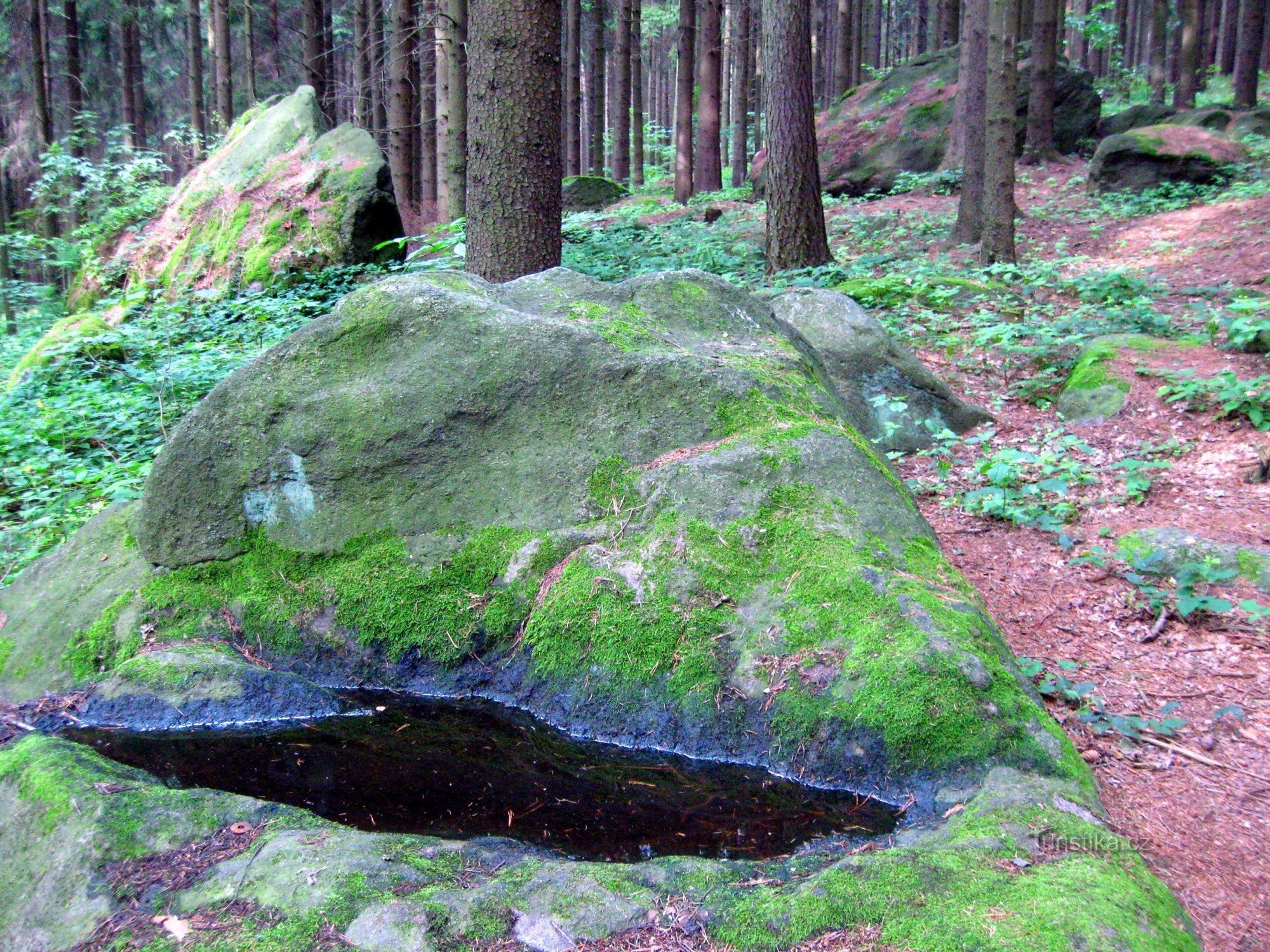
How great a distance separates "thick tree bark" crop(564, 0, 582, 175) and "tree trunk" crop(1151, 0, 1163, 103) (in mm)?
15263

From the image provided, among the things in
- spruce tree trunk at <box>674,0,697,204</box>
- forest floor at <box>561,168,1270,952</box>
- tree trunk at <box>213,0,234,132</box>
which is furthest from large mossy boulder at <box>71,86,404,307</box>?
spruce tree trunk at <box>674,0,697,204</box>

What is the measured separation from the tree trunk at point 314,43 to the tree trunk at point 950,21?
14448mm

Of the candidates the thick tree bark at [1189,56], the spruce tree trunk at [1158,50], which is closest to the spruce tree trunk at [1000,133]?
the thick tree bark at [1189,56]

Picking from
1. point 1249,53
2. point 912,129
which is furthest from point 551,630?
point 1249,53

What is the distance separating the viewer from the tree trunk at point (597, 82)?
21250 millimetres

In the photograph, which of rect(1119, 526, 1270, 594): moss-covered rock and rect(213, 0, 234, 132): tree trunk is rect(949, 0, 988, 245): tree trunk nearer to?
→ rect(1119, 526, 1270, 594): moss-covered rock

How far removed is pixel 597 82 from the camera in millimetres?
22297

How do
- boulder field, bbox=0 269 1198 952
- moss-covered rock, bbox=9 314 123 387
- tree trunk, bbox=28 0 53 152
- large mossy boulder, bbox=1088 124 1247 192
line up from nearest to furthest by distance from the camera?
boulder field, bbox=0 269 1198 952
moss-covered rock, bbox=9 314 123 387
large mossy boulder, bbox=1088 124 1247 192
tree trunk, bbox=28 0 53 152

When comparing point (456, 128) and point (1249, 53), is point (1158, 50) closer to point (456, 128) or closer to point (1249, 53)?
point (1249, 53)

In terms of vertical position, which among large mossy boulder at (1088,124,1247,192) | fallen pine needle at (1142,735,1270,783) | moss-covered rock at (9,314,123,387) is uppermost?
large mossy boulder at (1088,124,1247,192)

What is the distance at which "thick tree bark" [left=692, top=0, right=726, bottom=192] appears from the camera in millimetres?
15250

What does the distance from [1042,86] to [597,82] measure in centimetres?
1113

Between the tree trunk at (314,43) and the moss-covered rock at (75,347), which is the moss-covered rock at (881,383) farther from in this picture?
the tree trunk at (314,43)

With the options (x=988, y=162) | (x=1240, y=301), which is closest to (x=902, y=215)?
(x=988, y=162)
